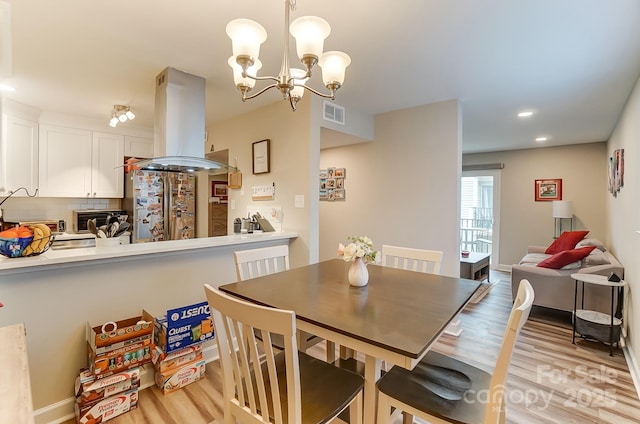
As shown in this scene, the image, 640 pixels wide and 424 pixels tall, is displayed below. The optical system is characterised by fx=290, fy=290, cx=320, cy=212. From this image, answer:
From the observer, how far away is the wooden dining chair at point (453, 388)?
962 mm

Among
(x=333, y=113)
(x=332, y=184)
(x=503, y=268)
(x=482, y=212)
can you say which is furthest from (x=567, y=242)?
(x=333, y=113)

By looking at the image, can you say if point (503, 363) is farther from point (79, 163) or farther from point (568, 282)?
point (79, 163)

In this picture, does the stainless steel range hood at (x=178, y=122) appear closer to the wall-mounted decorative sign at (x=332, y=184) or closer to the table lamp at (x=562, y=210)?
the wall-mounted decorative sign at (x=332, y=184)

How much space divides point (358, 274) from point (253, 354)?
2.59 feet

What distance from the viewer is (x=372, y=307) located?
1.33 meters

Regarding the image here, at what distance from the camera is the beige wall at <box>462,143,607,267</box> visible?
5039 mm

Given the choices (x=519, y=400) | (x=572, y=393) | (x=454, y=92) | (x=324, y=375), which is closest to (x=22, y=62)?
(x=324, y=375)

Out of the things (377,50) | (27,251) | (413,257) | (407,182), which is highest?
(377,50)

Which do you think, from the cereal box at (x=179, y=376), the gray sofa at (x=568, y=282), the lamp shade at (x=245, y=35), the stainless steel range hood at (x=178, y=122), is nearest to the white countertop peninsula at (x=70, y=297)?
the cereal box at (x=179, y=376)

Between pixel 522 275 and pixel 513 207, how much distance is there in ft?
9.27

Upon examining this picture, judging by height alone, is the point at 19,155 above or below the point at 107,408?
above

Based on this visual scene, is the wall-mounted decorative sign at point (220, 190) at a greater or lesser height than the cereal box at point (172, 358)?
greater

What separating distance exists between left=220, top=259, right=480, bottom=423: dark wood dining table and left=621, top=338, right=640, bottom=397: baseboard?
5.44 feet

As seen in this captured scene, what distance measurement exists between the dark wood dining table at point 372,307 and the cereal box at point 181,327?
28.5 inches
